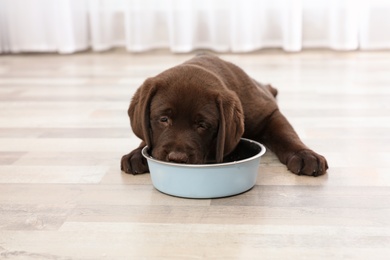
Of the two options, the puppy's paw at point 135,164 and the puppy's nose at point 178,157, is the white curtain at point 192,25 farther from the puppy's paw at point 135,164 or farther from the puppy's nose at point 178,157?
the puppy's nose at point 178,157

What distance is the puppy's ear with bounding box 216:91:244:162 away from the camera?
2150 millimetres

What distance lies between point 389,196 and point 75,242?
1.04 m

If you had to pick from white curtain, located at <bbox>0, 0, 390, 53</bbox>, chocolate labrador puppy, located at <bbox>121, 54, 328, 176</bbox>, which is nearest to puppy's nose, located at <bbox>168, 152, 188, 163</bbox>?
chocolate labrador puppy, located at <bbox>121, 54, 328, 176</bbox>

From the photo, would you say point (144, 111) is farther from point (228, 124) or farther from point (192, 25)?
point (192, 25)

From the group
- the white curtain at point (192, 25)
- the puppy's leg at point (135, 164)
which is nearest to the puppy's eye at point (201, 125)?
the puppy's leg at point (135, 164)

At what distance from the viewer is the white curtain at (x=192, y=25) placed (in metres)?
5.25

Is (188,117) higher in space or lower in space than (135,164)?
higher

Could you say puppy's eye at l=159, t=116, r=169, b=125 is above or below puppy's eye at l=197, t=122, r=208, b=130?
above

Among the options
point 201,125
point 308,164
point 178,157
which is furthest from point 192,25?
point 178,157

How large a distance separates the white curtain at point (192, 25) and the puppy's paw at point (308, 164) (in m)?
3.02

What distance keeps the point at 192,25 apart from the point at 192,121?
338 cm

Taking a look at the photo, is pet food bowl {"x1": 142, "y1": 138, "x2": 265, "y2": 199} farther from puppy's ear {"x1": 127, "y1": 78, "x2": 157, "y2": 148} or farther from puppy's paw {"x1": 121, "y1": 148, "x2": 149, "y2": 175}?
puppy's paw {"x1": 121, "y1": 148, "x2": 149, "y2": 175}

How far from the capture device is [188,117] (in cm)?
212

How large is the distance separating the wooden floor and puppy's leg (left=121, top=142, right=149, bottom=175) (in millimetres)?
36
